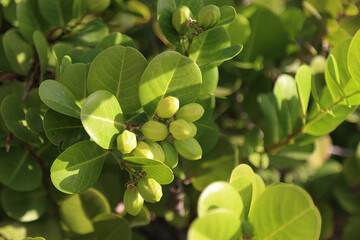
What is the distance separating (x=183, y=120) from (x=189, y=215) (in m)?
0.68

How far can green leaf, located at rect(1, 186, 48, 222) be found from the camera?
98 centimetres

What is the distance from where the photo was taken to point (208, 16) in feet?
2.43

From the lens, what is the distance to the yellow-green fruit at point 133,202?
694mm

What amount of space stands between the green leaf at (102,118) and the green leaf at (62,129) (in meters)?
0.14

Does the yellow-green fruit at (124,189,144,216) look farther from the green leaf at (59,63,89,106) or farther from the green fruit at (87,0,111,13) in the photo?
the green fruit at (87,0,111,13)

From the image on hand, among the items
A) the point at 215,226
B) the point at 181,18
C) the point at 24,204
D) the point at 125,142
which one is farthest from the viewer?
the point at 24,204

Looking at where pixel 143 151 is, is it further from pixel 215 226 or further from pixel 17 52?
pixel 17 52

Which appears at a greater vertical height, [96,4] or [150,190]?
[96,4]

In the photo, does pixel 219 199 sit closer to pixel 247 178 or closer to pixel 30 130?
pixel 247 178

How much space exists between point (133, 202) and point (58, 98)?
23 cm

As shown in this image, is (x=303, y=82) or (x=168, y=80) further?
(x=303, y=82)

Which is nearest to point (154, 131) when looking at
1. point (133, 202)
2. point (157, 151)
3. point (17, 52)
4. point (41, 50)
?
point (157, 151)

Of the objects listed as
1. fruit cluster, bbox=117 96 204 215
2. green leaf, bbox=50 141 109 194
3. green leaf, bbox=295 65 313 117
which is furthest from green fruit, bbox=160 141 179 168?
green leaf, bbox=295 65 313 117

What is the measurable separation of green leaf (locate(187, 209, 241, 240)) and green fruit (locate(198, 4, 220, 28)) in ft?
1.30
